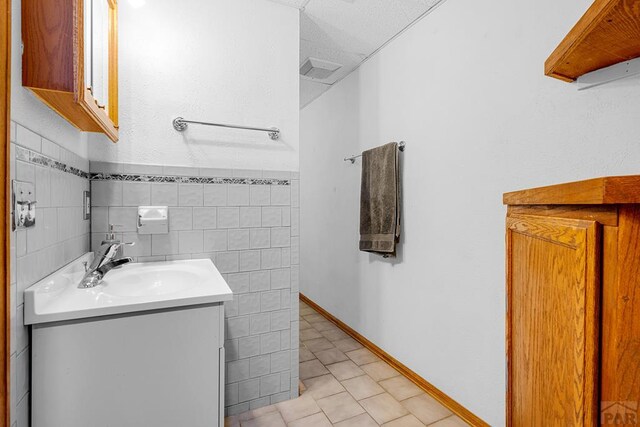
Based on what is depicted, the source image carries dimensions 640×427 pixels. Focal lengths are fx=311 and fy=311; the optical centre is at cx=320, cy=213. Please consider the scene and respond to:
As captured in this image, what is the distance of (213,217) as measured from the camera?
169 centimetres

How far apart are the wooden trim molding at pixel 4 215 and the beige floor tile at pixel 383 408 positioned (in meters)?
1.52

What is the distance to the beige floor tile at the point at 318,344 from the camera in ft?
8.03

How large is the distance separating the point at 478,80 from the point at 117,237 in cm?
194

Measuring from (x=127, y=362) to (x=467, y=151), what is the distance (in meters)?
1.69

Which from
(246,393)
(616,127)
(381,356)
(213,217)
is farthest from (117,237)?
(616,127)

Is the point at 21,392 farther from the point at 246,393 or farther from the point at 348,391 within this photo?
the point at 348,391

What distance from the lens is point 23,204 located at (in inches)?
31.8

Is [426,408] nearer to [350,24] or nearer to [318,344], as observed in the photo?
[318,344]

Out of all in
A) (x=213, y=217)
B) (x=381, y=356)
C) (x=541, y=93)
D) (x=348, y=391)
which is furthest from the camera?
(x=381, y=356)

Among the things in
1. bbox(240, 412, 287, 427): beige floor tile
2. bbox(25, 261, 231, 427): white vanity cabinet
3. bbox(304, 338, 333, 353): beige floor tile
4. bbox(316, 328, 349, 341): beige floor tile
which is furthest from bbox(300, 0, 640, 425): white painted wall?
bbox(25, 261, 231, 427): white vanity cabinet

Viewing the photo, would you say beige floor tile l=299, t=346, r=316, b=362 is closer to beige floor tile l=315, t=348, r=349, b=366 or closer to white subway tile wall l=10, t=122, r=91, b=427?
beige floor tile l=315, t=348, r=349, b=366

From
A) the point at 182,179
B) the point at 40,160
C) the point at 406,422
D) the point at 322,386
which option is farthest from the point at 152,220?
the point at 406,422

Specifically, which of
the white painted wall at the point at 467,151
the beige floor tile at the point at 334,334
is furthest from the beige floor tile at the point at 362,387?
the beige floor tile at the point at 334,334

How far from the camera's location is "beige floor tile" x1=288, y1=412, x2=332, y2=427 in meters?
1.59
